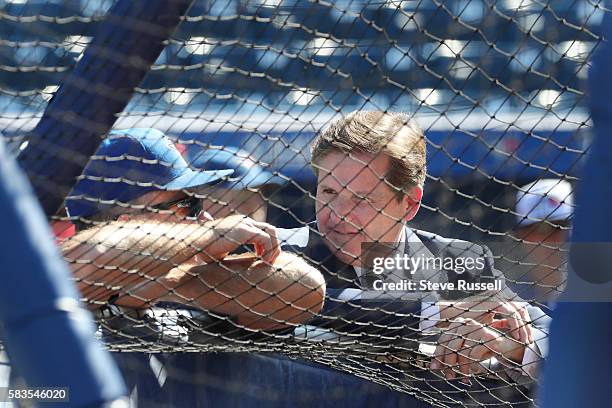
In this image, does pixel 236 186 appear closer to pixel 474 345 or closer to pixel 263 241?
pixel 263 241

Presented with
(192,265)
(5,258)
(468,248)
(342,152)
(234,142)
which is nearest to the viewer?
(5,258)

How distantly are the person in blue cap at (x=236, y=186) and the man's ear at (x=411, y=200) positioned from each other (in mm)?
281

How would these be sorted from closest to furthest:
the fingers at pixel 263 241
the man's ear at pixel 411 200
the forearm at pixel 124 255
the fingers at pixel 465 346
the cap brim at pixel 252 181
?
1. the forearm at pixel 124 255
2. the fingers at pixel 263 241
3. the fingers at pixel 465 346
4. the man's ear at pixel 411 200
5. the cap brim at pixel 252 181

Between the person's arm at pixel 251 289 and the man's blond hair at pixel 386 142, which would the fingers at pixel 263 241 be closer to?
the person's arm at pixel 251 289

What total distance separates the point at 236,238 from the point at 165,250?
0.41 feet

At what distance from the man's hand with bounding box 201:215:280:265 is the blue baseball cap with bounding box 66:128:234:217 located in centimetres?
18

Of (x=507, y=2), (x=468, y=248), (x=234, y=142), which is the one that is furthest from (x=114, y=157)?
(x=234, y=142)

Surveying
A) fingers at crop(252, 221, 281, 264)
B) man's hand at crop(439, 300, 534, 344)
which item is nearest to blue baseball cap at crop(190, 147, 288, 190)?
fingers at crop(252, 221, 281, 264)

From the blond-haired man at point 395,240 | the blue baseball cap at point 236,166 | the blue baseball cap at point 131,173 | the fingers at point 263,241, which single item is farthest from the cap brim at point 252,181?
the fingers at point 263,241

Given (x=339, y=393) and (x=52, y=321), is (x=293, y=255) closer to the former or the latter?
(x=339, y=393)

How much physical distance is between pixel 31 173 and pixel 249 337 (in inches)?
22.3

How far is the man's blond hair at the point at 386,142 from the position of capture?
192 cm

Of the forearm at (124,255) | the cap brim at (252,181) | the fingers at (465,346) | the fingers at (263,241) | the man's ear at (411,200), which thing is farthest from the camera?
the cap brim at (252,181)

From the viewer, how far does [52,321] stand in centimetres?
84
